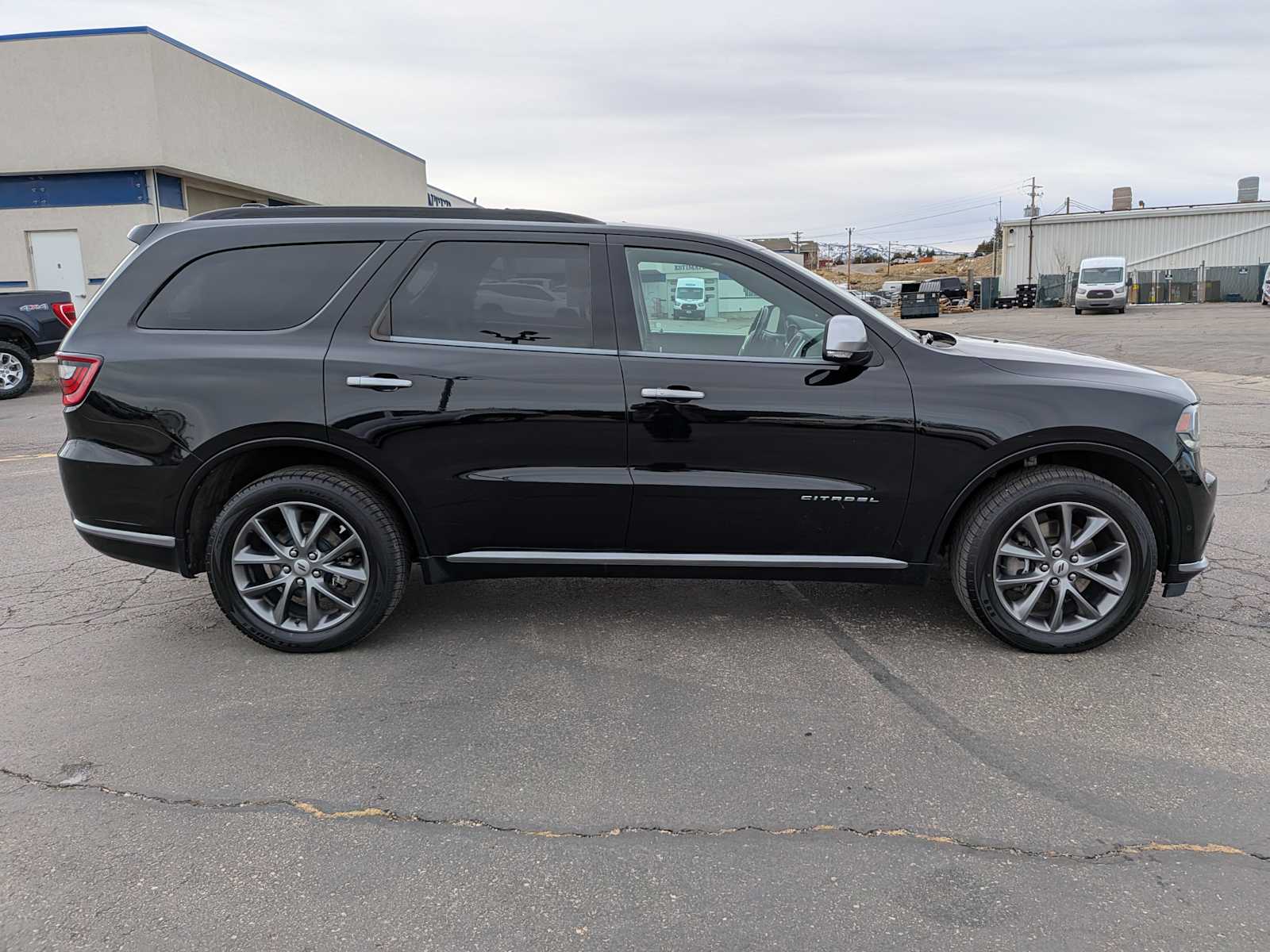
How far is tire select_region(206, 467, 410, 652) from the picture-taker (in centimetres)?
406

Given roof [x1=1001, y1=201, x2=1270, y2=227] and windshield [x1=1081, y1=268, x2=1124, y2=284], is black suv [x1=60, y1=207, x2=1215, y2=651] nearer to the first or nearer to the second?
windshield [x1=1081, y1=268, x2=1124, y2=284]

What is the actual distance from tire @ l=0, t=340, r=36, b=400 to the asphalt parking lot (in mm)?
10669

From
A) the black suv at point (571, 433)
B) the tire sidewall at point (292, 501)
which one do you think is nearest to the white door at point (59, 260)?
the black suv at point (571, 433)

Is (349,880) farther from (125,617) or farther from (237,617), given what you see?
(125,617)

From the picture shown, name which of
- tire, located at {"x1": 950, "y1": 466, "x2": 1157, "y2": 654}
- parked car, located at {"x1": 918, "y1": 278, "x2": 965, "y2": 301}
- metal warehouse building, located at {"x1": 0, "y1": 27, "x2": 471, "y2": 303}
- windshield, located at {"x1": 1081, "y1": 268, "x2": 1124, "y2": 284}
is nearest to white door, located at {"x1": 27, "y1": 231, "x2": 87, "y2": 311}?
metal warehouse building, located at {"x1": 0, "y1": 27, "x2": 471, "y2": 303}

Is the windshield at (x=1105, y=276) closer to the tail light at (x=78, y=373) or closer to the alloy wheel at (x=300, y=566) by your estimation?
the alloy wheel at (x=300, y=566)

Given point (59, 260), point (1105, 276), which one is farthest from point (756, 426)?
point (1105, 276)

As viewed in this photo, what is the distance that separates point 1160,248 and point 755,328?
65.7 meters

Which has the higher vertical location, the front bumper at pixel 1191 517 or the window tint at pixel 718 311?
the window tint at pixel 718 311

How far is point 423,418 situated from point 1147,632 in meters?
3.41

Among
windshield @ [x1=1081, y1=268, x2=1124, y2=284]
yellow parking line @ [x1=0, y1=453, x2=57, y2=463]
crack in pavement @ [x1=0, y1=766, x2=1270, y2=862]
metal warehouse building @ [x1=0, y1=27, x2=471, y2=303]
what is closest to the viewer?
crack in pavement @ [x1=0, y1=766, x2=1270, y2=862]

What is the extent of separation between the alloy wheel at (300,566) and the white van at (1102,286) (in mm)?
45645

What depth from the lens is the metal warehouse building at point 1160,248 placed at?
54406mm

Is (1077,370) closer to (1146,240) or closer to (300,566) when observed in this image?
(300,566)
